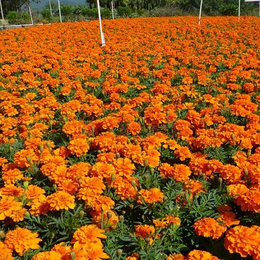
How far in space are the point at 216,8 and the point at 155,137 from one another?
30012mm

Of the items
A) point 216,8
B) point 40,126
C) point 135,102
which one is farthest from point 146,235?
point 216,8

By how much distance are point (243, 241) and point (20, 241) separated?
55.0 inches

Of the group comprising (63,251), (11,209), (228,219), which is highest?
(11,209)

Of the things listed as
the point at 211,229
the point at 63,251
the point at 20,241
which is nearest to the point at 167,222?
the point at 211,229

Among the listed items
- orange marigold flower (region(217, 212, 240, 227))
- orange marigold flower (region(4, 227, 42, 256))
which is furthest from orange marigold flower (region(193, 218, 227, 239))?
orange marigold flower (region(4, 227, 42, 256))

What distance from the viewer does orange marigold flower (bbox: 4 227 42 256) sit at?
2.01 metres

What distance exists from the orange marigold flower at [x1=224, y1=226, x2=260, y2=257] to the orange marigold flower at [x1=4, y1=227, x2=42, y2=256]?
1.25 meters

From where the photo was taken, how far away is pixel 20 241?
203 cm

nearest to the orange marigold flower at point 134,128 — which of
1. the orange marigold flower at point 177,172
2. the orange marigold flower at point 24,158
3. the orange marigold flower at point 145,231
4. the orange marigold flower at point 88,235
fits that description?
the orange marigold flower at point 177,172

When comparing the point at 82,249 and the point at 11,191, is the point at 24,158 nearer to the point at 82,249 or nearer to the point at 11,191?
the point at 11,191

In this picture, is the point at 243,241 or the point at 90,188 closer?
the point at 243,241

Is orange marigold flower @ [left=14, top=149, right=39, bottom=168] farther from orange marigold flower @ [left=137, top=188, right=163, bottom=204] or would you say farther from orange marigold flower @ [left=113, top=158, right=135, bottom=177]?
orange marigold flower @ [left=137, top=188, right=163, bottom=204]

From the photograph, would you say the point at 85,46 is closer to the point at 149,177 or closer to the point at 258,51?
the point at 258,51

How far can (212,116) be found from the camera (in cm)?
416
